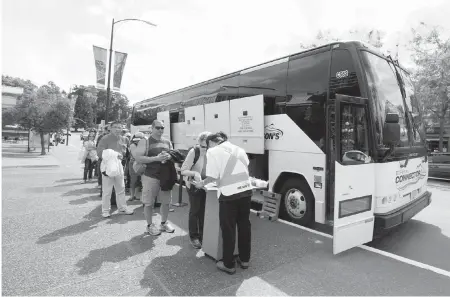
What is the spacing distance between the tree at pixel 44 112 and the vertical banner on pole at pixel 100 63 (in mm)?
10091

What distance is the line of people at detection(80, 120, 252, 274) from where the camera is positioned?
11.9 ft

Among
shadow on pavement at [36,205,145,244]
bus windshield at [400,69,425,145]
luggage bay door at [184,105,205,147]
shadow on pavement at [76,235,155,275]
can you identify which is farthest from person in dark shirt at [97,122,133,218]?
bus windshield at [400,69,425,145]

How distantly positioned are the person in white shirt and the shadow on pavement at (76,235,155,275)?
1340 millimetres

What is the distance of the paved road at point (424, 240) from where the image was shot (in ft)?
14.0

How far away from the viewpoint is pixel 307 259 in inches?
162

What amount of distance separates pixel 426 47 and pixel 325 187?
21.4 meters

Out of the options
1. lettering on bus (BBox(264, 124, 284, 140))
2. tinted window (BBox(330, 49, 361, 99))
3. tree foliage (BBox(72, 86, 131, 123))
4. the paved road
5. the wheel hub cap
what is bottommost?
the paved road

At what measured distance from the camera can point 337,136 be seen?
402 centimetres

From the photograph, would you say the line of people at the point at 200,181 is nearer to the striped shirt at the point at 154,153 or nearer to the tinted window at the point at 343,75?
the striped shirt at the point at 154,153

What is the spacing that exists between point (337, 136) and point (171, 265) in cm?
272

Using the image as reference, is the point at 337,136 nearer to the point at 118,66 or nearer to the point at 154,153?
the point at 154,153

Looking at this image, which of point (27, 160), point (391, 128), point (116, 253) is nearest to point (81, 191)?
point (116, 253)

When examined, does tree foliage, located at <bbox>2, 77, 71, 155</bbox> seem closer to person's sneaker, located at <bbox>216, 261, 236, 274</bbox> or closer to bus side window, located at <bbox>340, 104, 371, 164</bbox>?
person's sneaker, located at <bbox>216, 261, 236, 274</bbox>

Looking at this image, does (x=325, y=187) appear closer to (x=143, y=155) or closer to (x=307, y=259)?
(x=307, y=259)
